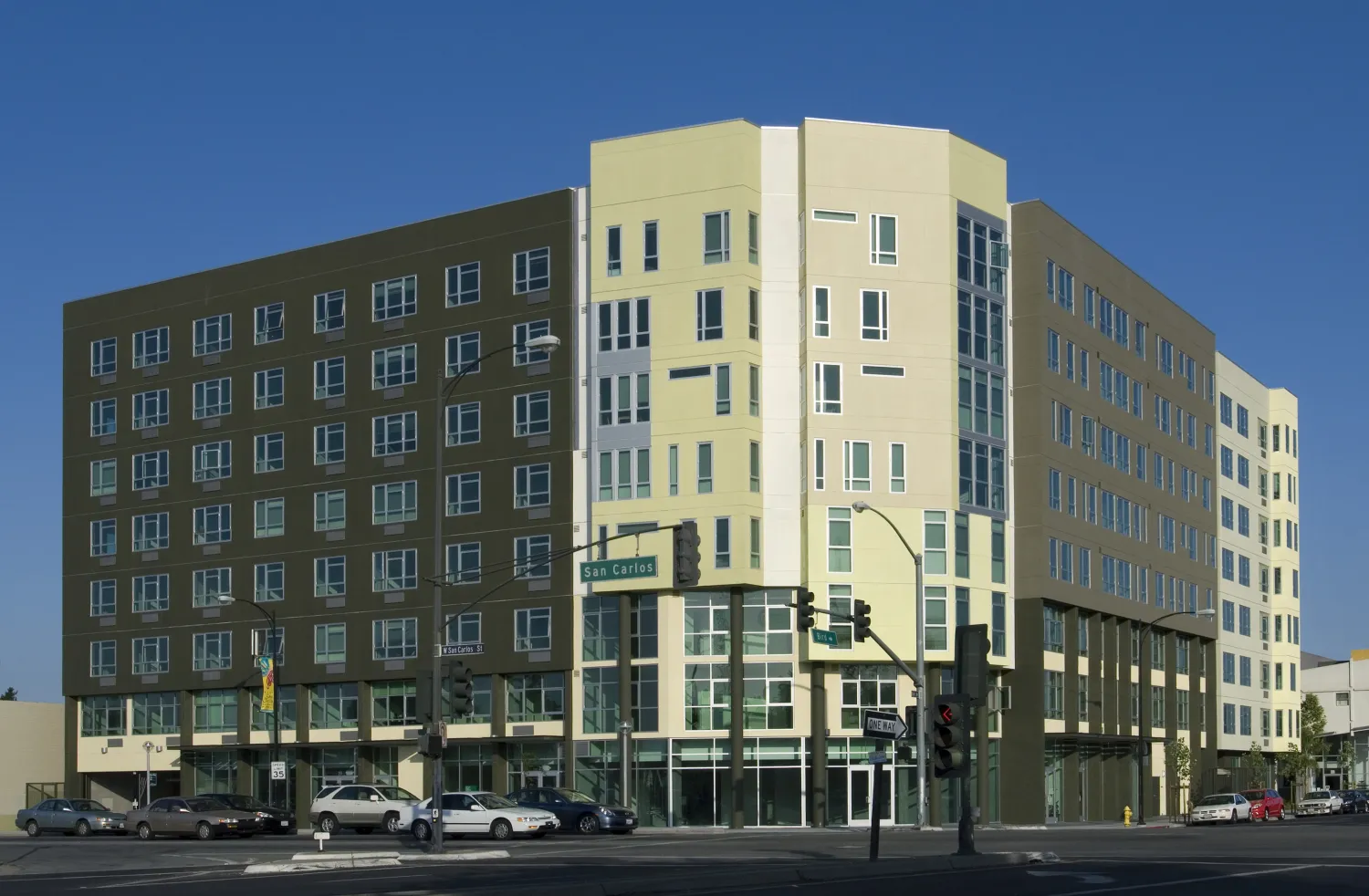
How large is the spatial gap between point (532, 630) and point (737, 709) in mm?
10028

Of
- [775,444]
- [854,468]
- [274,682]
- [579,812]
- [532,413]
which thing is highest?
[532,413]

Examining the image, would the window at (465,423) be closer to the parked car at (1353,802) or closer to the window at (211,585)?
the window at (211,585)

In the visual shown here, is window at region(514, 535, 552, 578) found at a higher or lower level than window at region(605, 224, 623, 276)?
lower

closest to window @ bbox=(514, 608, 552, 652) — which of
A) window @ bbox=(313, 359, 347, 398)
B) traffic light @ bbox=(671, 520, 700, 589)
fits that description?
window @ bbox=(313, 359, 347, 398)

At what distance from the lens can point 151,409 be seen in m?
88.5

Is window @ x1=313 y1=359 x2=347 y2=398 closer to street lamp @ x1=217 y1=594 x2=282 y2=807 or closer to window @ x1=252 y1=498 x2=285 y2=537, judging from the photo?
window @ x1=252 y1=498 x2=285 y2=537

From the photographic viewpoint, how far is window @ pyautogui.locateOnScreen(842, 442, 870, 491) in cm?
7056

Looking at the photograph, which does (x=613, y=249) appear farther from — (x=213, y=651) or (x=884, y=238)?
(x=213, y=651)

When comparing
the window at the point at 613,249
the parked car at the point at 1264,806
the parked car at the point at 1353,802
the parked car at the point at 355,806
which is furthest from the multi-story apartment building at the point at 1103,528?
the parked car at the point at 355,806

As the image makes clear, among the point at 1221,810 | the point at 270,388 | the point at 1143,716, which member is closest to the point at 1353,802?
the point at 1221,810

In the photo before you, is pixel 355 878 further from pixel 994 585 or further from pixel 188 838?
pixel 994 585

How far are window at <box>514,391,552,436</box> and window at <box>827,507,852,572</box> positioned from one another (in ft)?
42.1

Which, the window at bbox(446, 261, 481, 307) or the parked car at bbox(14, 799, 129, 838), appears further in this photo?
the window at bbox(446, 261, 481, 307)

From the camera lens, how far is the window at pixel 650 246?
2844 inches
